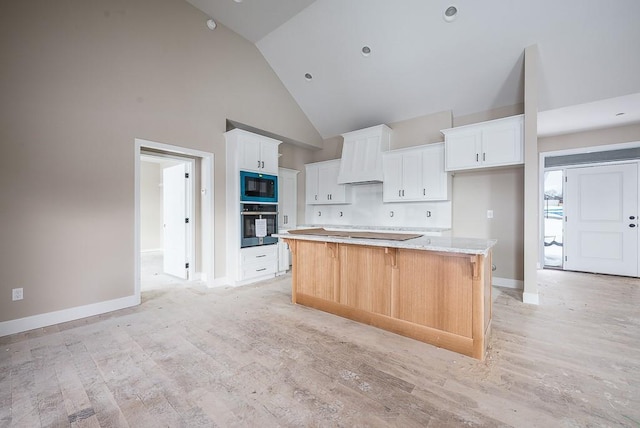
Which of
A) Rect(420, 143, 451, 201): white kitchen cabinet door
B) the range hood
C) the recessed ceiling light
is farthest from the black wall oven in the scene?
the recessed ceiling light

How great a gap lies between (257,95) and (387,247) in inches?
151

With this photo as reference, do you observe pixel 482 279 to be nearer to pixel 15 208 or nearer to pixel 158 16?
pixel 15 208

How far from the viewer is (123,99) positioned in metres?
3.35

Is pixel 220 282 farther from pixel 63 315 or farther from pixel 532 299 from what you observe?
pixel 532 299

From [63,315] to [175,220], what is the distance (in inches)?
90.2

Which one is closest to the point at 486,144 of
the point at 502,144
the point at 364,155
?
the point at 502,144

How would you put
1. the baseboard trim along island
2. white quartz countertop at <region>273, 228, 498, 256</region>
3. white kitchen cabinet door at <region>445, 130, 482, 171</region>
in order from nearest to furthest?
white quartz countertop at <region>273, 228, 498, 256</region>, the baseboard trim along island, white kitchen cabinet door at <region>445, 130, 482, 171</region>

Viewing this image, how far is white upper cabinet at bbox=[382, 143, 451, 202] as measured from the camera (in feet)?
14.7

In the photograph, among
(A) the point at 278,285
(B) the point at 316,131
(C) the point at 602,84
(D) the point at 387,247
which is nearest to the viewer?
(D) the point at 387,247

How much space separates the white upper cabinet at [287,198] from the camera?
574 cm

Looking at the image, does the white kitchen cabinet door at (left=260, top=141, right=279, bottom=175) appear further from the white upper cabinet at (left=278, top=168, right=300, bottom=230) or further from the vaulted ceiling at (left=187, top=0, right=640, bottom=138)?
the vaulted ceiling at (left=187, top=0, right=640, bottom=138)

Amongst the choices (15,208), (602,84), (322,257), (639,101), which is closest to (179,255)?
(15,208)

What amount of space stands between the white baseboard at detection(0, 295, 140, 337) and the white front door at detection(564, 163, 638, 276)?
7.73 metres

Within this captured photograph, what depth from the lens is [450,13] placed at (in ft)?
11.1
